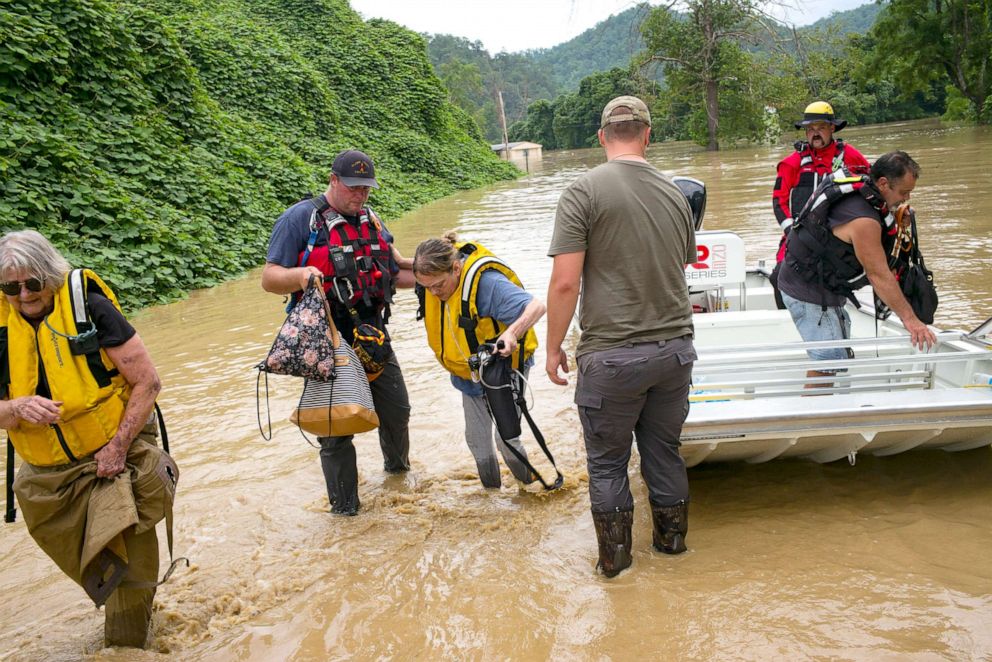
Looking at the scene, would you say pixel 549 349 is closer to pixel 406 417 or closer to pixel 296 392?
pixel 406 417

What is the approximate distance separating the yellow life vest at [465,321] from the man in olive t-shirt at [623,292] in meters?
0.74

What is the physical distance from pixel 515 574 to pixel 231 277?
33.8ft

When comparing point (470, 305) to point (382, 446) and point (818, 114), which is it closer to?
point (382, 446)

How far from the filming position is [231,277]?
12.9 metres

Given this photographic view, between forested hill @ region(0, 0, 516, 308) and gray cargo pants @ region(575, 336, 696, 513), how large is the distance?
9178mm

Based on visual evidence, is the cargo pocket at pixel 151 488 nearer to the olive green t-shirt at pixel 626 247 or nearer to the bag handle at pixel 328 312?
the bag handle at pixel 328 312

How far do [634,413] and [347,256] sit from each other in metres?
1.84

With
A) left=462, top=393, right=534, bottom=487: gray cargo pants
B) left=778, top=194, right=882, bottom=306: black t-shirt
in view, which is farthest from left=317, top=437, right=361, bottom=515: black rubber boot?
left=778, top=194, right=882, bottom=306: black t-shirt

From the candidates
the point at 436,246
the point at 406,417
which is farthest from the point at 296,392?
the point at 436,246

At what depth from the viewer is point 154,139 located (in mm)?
14117

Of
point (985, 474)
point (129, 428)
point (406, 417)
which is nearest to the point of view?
point (129, 428)

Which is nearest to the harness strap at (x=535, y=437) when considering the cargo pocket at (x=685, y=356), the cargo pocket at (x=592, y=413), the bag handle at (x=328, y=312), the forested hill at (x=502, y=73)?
the cargo pocket at (x=592, y=413)

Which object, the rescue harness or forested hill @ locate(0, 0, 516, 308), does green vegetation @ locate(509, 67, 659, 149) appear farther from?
the rescue harness

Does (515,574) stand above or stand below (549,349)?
below
